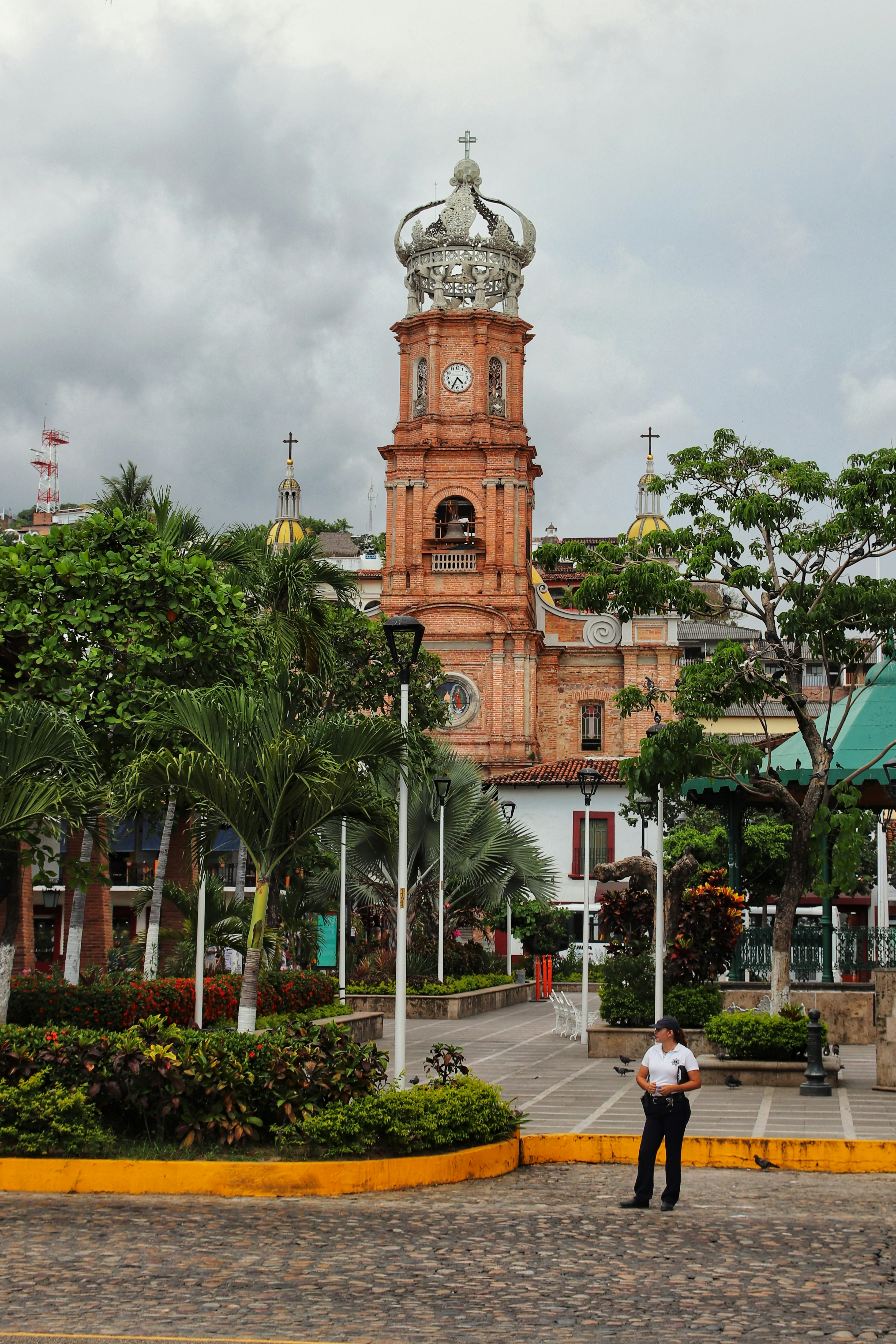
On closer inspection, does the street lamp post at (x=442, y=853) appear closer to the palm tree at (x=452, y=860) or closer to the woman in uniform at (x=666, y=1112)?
the palm tree at (x=452, y=860)

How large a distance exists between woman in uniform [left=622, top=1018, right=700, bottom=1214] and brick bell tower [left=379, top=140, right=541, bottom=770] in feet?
138

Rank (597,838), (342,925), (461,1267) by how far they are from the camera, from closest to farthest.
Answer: (461,1267) → (342,925) → (597,838)

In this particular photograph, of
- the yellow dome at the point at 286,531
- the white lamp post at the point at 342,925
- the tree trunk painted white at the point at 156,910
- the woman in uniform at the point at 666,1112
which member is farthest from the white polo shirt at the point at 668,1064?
the yellow dome at the point at 286,531

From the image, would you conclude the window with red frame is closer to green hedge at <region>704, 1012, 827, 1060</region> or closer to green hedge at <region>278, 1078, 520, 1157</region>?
green hedge at <region>704, 1012, 827, 1060</region>

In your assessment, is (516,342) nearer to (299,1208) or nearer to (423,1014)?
(423,1014)

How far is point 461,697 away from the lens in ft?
175

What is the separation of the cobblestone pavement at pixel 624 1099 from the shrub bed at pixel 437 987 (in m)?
4.13

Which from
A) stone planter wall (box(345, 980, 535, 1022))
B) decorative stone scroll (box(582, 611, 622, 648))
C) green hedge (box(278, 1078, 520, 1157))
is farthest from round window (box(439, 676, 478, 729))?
green hedge (box(278, 1078, 520, 1157))

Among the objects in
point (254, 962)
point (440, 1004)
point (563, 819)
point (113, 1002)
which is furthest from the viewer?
point (563, 819)

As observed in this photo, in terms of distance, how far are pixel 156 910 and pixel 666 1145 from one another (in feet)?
31.3

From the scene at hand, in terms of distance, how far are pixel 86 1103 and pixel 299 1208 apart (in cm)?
189

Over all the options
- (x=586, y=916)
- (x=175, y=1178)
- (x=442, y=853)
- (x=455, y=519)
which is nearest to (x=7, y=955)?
(x=175, y=1178)

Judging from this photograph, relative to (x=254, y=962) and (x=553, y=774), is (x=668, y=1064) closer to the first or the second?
(x=254, y=962)

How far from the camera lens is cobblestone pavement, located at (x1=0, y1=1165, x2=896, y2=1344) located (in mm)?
7016
